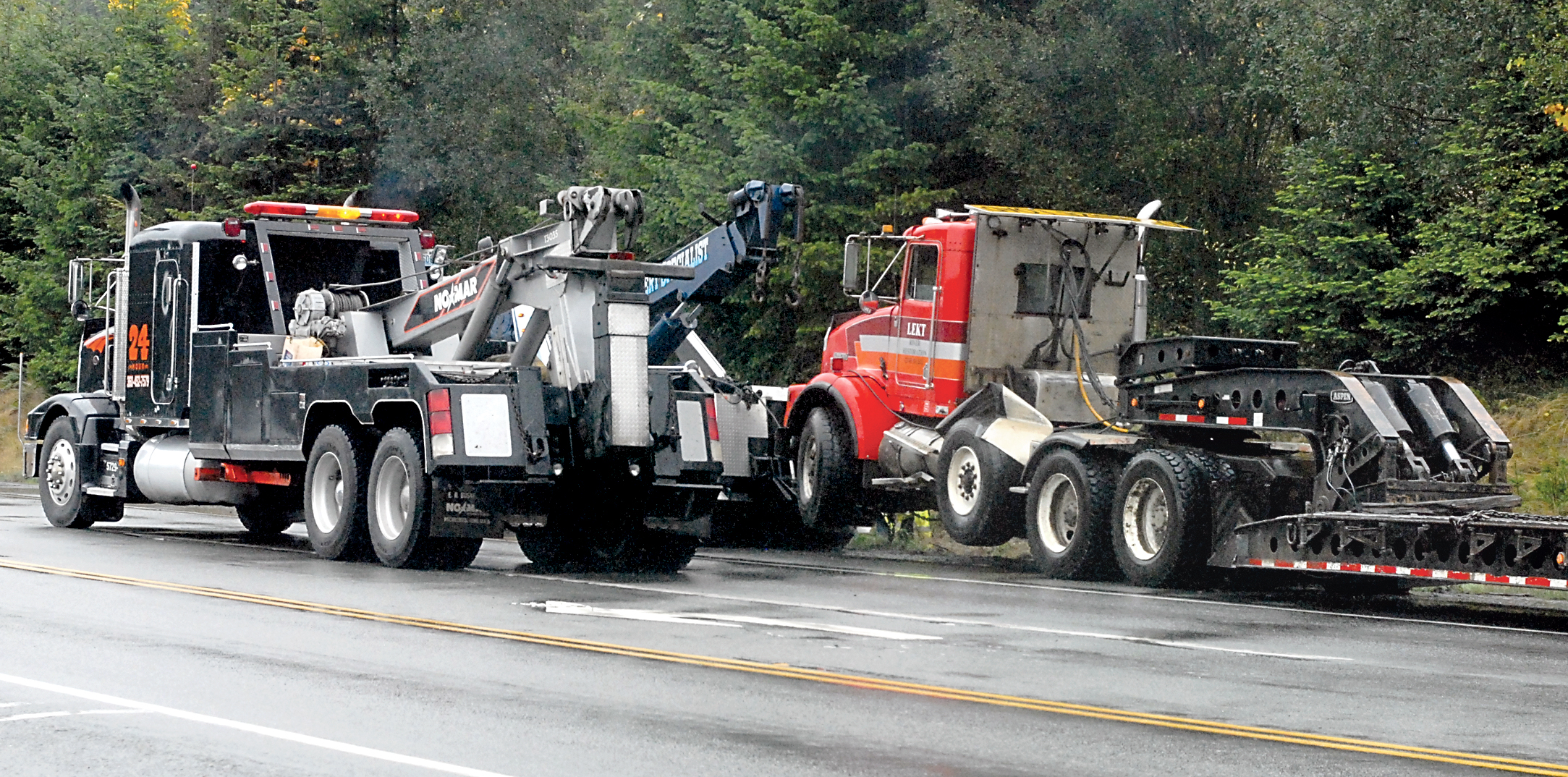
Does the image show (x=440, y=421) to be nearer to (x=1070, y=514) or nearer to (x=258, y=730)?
(x=1070, y=514)

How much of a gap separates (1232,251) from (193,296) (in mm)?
16051

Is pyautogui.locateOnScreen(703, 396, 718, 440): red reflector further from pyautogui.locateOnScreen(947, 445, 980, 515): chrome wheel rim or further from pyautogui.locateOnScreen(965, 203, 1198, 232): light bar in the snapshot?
pyautogui.locateOnScreen(965, 203, 1198, 232): light bar

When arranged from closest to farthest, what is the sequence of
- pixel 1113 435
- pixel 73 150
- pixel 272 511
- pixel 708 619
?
pixel 708 619 < pixel 1113 435 < pixel 272 511 < pixel 73 150

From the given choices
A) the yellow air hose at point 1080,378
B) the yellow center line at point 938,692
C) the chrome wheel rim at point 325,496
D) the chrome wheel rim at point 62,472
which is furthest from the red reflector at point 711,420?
the chrome wheel rim at point 62,472

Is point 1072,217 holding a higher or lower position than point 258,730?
higher

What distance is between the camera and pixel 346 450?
16844 millimetres

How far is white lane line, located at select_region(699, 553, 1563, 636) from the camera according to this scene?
13.9 metres

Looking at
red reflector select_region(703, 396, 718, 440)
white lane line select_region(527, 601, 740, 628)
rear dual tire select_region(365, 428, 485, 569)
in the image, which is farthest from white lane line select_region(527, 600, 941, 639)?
red reflector select_region(703, 396, 718, 440)

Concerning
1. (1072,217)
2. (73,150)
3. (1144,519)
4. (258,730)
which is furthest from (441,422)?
(73,150)

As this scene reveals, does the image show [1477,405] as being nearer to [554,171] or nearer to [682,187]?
[682,187]

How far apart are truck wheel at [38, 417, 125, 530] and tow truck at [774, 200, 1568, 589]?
744 centimetres

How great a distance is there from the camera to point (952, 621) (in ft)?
42.9

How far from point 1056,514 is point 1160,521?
1.31 m

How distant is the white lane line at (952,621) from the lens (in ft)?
37.9
